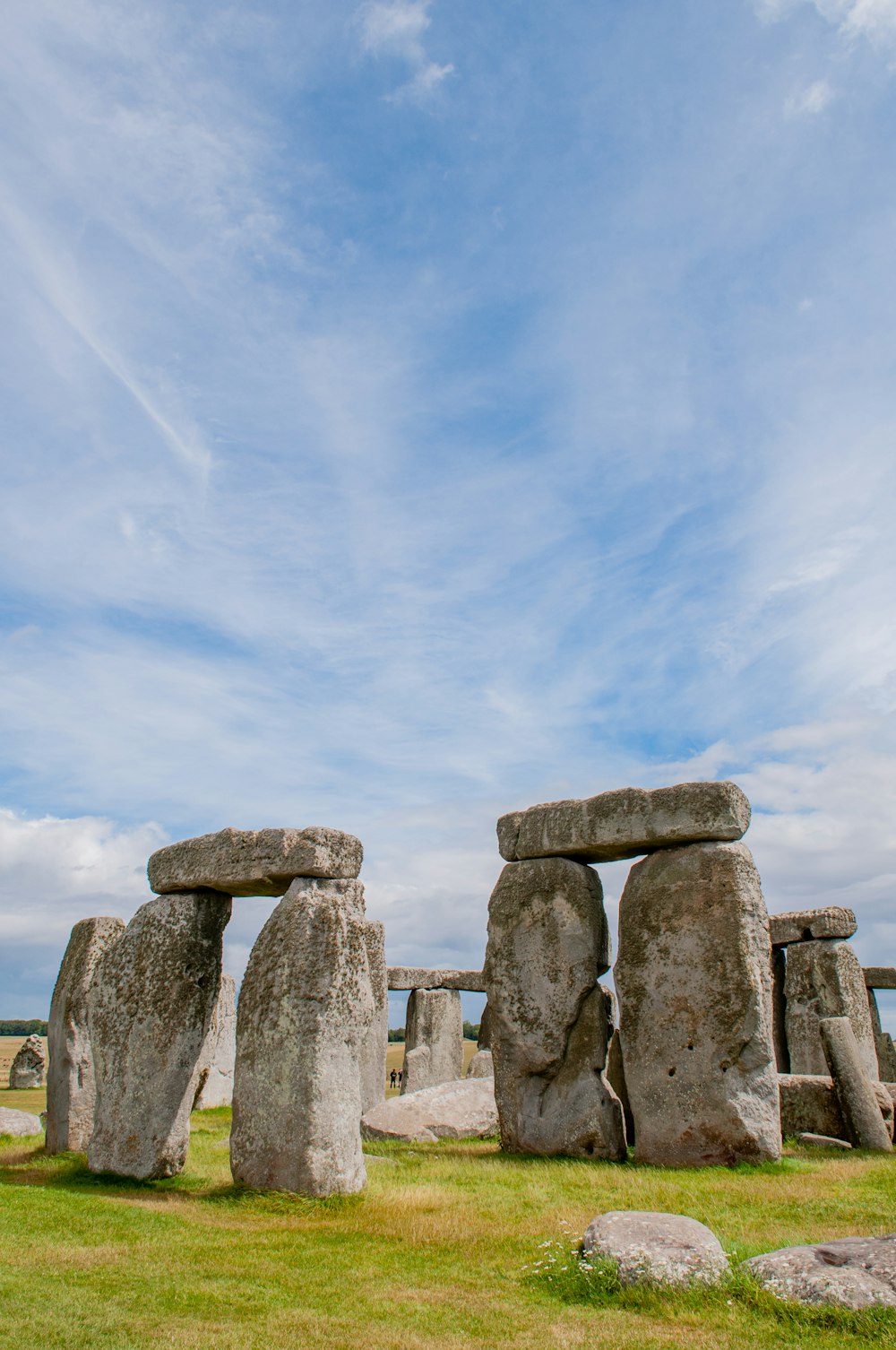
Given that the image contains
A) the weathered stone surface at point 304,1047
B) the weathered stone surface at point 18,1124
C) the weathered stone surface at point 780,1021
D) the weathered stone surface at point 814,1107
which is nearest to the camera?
the weathered stone surface at point 304,1047

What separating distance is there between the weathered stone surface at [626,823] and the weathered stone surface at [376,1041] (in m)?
3.15

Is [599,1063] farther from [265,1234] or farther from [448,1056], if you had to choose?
[448,1056]

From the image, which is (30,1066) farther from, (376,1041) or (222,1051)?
(376,1041)

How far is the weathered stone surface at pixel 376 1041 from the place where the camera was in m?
15.6

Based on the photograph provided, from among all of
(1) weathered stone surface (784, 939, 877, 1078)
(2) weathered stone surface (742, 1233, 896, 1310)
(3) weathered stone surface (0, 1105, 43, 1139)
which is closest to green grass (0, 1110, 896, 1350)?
(2) weathered stone surface (742, 1233, 896, 1310)

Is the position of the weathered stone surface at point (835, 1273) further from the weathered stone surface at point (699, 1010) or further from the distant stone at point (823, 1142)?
the distant stone at point (823, 1142)

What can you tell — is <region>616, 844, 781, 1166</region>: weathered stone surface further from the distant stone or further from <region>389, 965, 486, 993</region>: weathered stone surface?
<region>389, 965, 486, 993</region>: weathered stone surface

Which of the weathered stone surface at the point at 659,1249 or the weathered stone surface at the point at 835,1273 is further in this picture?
the weathered stone surface at the point at 659,1249

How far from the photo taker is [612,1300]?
231 inches

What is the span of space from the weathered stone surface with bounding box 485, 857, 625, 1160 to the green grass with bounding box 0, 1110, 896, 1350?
1.14m

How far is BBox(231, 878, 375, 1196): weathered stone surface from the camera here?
868 cm

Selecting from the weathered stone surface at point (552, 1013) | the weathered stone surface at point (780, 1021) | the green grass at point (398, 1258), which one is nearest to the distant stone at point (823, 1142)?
the green grass at point (398, 1258)

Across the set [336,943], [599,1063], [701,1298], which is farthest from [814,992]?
[701,1298]

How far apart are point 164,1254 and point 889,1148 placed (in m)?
9.03
